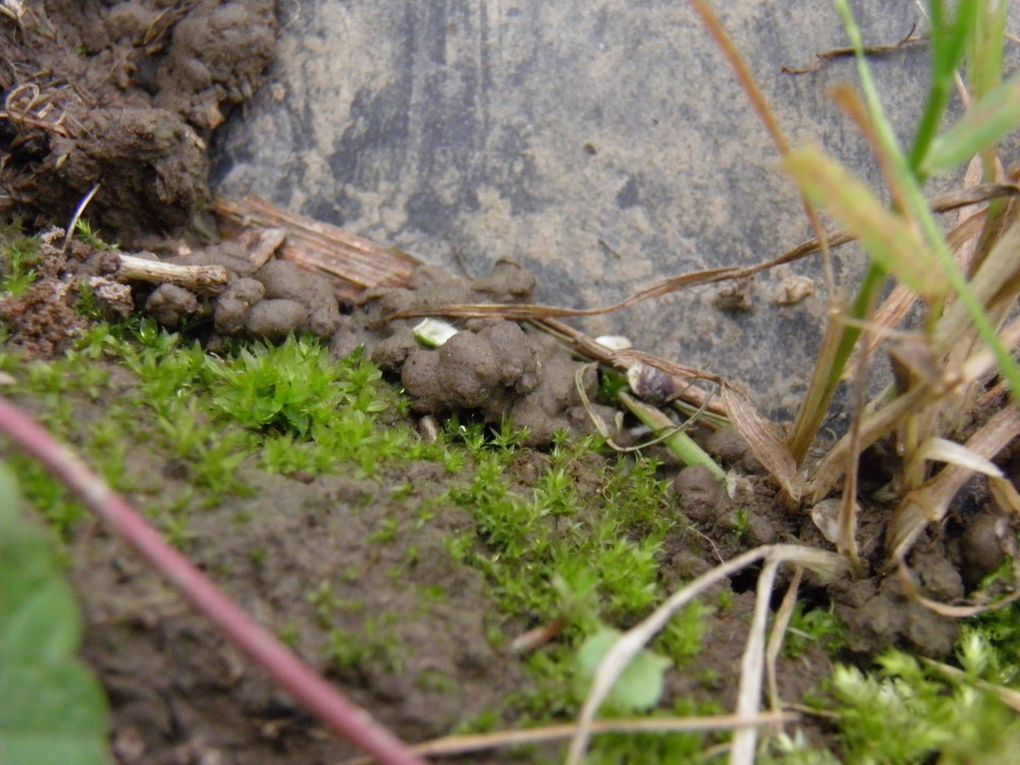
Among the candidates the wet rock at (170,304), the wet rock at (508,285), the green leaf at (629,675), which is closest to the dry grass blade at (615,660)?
the green leaf at (629,675)

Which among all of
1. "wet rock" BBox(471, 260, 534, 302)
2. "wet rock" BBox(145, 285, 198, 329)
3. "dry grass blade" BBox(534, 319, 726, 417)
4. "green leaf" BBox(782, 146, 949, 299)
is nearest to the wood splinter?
"wet rock" BBox(145, 285, 198, 329)

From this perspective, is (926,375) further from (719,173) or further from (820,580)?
(719,173)

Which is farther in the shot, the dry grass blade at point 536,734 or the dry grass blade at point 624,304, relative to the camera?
the dry grass blade at point 624,304

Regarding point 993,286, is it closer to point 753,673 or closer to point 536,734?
point 753,673

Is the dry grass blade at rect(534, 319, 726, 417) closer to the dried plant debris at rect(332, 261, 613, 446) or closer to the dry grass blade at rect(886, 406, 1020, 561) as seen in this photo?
the dried plant debris at rect(332, 261, 613, 446)

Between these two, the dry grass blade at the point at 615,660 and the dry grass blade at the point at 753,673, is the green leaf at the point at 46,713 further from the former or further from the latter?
the dry grass blade at the point at 753,673

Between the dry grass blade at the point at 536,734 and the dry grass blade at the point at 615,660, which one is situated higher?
the dry grass blade at the point at 615,660
